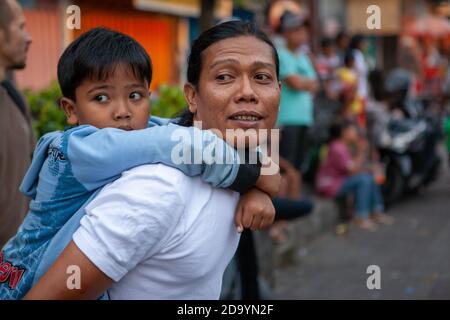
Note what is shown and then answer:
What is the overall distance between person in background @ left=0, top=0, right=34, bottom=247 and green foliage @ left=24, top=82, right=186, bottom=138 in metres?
0.77

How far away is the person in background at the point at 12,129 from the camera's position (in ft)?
10.4

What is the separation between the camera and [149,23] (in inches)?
482

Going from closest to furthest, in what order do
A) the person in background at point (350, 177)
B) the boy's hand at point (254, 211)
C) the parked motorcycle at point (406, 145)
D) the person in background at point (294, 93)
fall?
1. the boy's hand at point (254, 211)
2. the person in background at point (294, 93)
3. the person in background at point (350, 177)
4. the parked motorcycle at point (406, 145)

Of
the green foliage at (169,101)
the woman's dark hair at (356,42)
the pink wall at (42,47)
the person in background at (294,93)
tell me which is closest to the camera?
the green foliage at (169,101)

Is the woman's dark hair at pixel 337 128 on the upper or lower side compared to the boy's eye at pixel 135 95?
lower

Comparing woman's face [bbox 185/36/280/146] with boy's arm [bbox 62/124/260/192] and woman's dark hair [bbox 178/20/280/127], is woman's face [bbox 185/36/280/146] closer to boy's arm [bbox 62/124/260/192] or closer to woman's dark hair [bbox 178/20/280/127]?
woman's dark hair [bbox 178/20/280/127]

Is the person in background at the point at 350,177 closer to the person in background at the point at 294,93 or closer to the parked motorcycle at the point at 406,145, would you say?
the parked motorcycle at the point at 406,145

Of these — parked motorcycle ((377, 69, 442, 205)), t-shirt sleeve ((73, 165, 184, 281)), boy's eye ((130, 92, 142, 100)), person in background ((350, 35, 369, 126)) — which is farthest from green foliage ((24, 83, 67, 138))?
person in background ((350, 35, 369, 126))

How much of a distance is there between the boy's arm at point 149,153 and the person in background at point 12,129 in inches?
58.6

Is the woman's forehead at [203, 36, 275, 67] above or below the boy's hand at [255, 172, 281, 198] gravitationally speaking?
above

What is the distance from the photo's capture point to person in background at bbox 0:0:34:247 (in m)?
3.16

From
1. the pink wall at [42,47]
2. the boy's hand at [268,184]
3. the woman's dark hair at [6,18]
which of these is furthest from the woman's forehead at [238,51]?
the pink wall at [42,47]

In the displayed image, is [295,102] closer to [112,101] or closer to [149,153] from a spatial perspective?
[112,101]

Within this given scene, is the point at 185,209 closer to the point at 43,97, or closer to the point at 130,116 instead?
the point at 130,116
